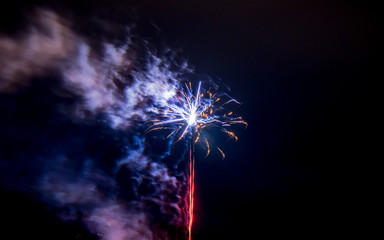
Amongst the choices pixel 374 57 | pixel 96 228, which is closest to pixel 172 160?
pixel 96 228

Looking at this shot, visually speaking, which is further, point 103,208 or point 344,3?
point 103,208

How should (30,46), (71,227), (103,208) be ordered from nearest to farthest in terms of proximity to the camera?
(30,46)
(103,208)
(71,227)

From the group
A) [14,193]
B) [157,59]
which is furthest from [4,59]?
[14,193]

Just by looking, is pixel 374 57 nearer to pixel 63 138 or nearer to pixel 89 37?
pixel 89 37

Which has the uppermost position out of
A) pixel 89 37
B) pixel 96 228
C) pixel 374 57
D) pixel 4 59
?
pixel 89 37

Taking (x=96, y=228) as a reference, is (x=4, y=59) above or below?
above

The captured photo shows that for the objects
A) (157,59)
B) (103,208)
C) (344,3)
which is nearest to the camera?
(344,3)

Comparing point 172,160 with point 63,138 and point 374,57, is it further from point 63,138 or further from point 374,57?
point 374,57
